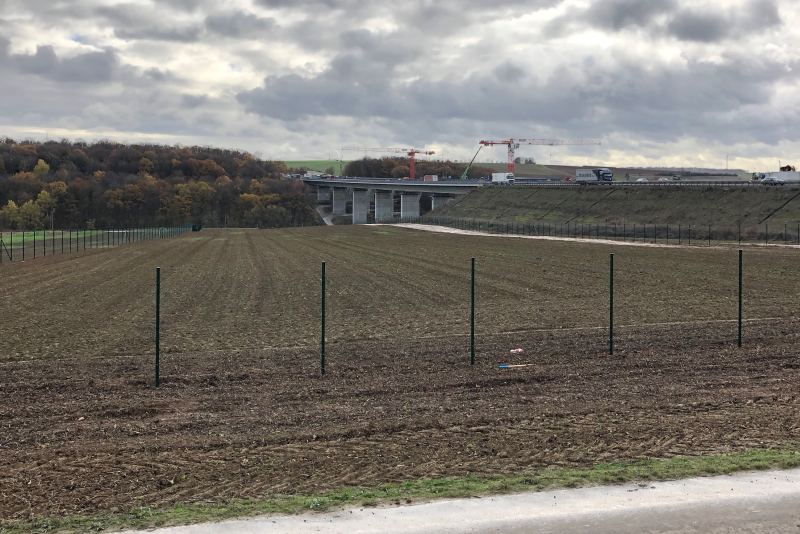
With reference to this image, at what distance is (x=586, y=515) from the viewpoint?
27.3ft

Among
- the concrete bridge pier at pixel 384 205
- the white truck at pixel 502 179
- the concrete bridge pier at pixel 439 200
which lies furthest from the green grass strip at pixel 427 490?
the concrete bridge pier at pixel 384 205

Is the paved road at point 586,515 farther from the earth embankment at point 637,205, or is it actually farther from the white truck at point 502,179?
the white truck at point 502,179

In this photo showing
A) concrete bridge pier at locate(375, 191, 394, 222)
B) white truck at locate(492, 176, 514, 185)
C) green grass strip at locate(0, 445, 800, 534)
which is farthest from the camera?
concrete bridge pier at locate(375, 191, 394, 222)

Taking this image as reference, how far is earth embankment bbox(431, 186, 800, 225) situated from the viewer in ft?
294

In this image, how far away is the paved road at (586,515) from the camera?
8.02m

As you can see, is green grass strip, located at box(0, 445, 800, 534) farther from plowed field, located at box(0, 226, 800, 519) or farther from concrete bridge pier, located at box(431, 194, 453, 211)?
concrete bridge pier, located at box(431, 194, 453, 211)

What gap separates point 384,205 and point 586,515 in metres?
189

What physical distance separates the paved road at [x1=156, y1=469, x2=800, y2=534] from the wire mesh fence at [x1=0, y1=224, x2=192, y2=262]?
5463 cm

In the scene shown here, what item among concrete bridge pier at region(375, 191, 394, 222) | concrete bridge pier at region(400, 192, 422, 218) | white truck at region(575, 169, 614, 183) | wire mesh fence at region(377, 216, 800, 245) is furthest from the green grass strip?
concrete bridge pier at region(375, 191, 394, 222)

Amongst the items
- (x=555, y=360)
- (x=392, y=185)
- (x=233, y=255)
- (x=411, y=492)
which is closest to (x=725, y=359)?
(x=555, y=360)

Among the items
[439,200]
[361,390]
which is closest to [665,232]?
[361,390]

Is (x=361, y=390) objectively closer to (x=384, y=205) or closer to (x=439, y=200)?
(x=439, y=200)

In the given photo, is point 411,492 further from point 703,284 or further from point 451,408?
point 703,284

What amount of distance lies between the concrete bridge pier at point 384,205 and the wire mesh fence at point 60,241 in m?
59.6
